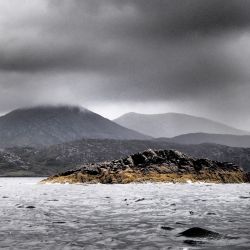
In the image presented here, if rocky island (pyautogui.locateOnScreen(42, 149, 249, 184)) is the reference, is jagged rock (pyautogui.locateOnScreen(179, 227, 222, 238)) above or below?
below

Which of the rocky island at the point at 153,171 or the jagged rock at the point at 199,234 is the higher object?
the rocky island at the point at 153,171

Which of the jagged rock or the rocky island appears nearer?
the jagged rock

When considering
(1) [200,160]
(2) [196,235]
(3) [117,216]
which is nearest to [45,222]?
(3) [117,216]

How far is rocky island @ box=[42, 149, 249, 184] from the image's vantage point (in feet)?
547

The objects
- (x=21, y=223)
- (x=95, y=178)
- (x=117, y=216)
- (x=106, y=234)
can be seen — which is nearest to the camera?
(x=106, y=234)

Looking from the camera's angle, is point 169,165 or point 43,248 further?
point 169,165

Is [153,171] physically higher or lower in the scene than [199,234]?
higher

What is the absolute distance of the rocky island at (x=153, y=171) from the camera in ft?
547

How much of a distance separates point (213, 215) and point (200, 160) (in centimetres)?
15373

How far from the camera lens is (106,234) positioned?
26000 millimetres

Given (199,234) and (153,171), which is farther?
(153,171)

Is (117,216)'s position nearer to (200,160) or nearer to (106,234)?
(106,234)

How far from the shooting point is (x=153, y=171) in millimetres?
173125

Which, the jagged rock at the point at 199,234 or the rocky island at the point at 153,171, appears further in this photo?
the rocky island at the point at 153,171
